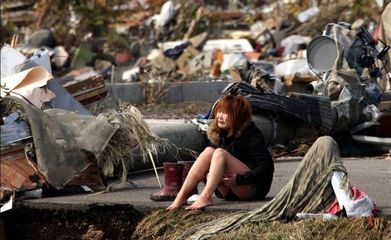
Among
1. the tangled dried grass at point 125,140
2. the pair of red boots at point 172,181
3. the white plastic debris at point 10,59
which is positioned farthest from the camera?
the white plastic debris at point 10,59

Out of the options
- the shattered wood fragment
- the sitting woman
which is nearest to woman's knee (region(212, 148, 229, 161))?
the sitting woman

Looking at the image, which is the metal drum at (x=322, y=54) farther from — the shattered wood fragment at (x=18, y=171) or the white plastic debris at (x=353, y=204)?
the white plastic debris at (x=353, y=204)

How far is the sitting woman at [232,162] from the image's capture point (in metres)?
7.29

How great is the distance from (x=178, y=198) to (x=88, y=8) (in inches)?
679

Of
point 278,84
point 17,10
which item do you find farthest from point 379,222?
point 17,10

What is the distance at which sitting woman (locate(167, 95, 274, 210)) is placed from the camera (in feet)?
23.9

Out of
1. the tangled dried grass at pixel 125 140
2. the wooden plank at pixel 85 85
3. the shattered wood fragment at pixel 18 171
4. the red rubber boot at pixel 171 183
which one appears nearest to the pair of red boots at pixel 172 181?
the red rubber boot at pixel 171 183

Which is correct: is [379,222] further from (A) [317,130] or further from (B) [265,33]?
(B) [265,33]

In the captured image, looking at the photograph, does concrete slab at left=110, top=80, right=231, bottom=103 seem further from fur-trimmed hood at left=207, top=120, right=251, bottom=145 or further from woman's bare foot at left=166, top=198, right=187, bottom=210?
woman's bare foot at left=166, top=198, right=187, bottom=210

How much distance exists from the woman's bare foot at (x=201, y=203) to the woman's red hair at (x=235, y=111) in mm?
523

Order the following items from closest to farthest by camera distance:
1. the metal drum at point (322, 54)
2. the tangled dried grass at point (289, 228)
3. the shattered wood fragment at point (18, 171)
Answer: the tangled dried grass at point (289, 228) < the shattered wood fragment at point (18, 171) < the metal drum at point (322, 54)

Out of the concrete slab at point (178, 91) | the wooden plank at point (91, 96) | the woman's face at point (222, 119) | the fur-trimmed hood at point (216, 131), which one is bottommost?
the concrete slab at point (178, 91)

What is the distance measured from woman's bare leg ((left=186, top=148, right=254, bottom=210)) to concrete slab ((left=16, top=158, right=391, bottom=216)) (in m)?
0.09

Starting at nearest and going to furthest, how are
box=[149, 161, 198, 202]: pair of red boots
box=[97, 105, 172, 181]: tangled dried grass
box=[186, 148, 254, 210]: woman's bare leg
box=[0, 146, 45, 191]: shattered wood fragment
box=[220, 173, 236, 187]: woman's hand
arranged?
box=[186, 148, 254, 210]: woman's bare leg
box=[220, 173, 236, 187]: woman's hand
box=[149, 161, 198, 202]: pair of red boots
box=[0, 146, 45, 191]: shattered wood fragment
box=[97, 105, 172, 181]: tangled dried grass
